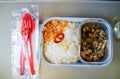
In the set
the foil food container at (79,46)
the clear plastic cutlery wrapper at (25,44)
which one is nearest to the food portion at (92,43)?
the foil food container at (79,46)

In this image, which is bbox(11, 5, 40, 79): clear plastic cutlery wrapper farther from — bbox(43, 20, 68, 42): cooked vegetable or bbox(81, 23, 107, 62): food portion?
bbox(81, 23, 107, 62): food portion

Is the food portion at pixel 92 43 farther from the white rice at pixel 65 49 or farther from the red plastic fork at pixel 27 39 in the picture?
the red plastic fork at pixel 27 39

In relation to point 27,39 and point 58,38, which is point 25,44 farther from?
point 58,38

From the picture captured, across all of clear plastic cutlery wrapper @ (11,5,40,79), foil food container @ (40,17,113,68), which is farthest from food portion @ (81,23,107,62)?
clear plastic cutlery wrapper @ (11,5,40,79)

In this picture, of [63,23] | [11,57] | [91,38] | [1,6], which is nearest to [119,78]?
[91,38]

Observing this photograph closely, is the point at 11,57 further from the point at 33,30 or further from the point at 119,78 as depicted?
the point at 119,78

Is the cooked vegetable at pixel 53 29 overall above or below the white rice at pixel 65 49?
above

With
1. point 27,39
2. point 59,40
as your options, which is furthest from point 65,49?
point 27,39
